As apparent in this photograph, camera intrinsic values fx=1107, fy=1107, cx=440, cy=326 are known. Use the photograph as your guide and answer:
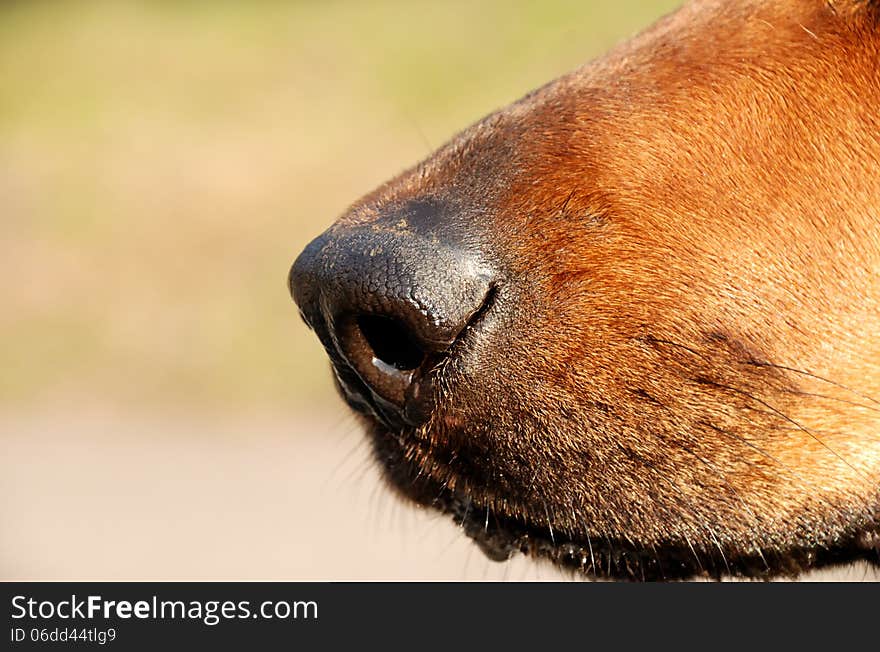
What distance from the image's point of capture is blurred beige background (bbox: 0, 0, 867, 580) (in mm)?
7543

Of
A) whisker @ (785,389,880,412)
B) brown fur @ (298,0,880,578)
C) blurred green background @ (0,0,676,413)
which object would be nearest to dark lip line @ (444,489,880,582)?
brown fur @ (298,0,880,578)

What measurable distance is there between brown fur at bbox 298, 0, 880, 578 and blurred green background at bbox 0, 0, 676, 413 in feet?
22.3

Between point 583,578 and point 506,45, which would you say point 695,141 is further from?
point 506,45

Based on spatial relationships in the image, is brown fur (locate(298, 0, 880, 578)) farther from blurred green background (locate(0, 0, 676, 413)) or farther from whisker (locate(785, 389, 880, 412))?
blurred green background (locate(0, 0, 676, 413))

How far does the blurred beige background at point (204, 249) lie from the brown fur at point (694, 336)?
0.48 meters

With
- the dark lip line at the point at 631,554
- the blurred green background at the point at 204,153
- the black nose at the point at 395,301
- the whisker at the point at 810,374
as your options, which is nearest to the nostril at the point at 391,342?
the black nose at the point at 395,301

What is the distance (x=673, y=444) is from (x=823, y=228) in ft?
1.98

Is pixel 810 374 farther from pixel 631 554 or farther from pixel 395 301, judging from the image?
pixel 395 301

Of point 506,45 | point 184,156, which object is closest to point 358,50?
point 506,45

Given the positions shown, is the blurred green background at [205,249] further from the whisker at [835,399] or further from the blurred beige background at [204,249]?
the whisker at [835,399]

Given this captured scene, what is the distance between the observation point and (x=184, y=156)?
1455 centimetres

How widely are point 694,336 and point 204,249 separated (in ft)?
34.8

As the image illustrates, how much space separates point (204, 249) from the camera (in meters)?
12.6

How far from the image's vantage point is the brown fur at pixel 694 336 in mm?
2510
